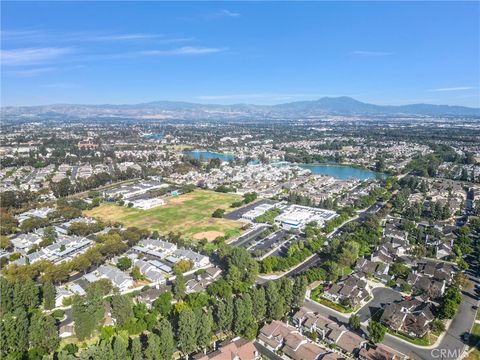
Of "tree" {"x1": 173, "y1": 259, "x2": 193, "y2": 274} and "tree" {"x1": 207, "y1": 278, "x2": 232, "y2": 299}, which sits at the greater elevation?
"tree" {"x1": 207, "y1": 278, "x2": 232, "y2": 299}

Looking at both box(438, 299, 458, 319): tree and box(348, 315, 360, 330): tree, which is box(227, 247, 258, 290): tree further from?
box(438, 299, 458, 319): tree

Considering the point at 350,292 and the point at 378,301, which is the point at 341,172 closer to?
the point at 378,301

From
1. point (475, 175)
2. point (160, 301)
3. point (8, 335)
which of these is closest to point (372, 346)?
point (160, 301)

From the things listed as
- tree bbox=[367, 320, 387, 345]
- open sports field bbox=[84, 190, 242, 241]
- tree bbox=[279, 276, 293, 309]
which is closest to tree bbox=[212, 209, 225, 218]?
open sports field bbox=[84, 190, 242, 241]

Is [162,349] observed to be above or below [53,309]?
A: above

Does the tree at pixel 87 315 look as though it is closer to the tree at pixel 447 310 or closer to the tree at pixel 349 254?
the tree at pixel 349 254

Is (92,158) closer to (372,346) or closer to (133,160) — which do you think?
(133,160)

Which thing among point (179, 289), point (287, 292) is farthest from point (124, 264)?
point (287, 292)
